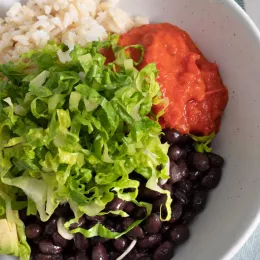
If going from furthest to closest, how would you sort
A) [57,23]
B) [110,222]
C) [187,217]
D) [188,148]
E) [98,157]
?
[57,23] → [188,148] → [187,217] → [110,222] → [98,157]

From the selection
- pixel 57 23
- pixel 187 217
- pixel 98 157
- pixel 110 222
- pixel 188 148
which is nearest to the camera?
pixel 98 157

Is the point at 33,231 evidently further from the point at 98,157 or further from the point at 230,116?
the point at 230,116

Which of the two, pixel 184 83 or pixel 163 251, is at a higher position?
pixel 184 83

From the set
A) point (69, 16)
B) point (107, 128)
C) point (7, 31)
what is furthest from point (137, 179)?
point (7, 31)

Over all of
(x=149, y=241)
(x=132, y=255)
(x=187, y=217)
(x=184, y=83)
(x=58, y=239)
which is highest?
(x=184, y=83)

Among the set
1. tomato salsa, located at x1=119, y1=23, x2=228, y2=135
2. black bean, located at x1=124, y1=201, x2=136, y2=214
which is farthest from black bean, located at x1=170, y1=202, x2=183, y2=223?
tomato salsa, located at x1=119, y1=23, x2=228, y2=135

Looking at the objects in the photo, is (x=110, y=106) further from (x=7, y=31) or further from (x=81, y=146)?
(x=7, y=31)

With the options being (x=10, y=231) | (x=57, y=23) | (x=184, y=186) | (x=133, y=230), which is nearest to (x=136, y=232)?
(x=133, y=230)
